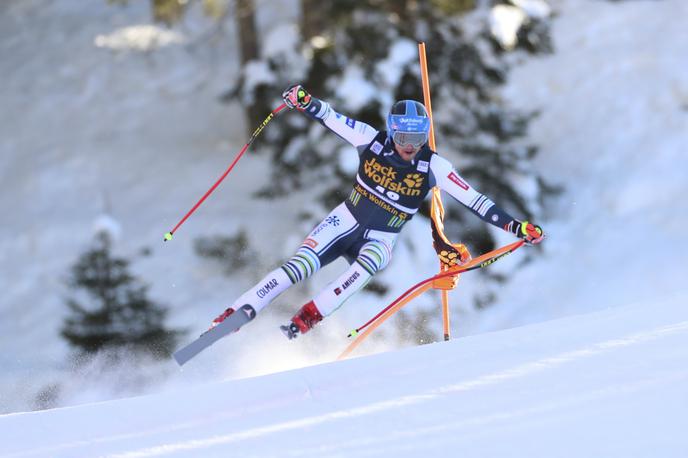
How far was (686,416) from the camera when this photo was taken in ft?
14.1

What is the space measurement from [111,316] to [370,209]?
436 centimetres

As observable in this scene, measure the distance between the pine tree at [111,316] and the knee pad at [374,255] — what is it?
402cm

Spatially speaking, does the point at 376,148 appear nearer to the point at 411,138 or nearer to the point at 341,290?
the point at 411,138

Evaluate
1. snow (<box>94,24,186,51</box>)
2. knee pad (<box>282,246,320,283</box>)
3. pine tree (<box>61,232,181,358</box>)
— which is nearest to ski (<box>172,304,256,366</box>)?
knee pad (<box>282,246,320,283</box>)

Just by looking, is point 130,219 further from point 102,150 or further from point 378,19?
point 378,19

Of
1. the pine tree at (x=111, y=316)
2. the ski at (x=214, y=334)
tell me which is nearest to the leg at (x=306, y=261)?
the ski at (x=214, y=334)

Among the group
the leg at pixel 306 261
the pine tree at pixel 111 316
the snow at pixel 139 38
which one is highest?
A: the leg at pixel 306 261

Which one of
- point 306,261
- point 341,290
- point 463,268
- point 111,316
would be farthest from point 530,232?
point 111,316

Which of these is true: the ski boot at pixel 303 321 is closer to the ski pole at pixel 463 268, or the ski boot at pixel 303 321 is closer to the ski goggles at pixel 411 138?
the ski pole at pixel 463 268

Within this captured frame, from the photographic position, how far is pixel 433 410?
457cm

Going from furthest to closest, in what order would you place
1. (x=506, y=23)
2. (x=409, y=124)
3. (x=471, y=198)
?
1. (x=506, y=23)
2. (x=471, y=198)
3. (x=409, y=124)

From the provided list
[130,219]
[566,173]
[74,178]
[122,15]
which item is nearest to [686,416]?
[566,173]

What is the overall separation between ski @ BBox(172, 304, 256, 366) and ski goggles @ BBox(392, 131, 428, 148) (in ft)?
4.51

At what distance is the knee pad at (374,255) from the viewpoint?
6.11 metres
